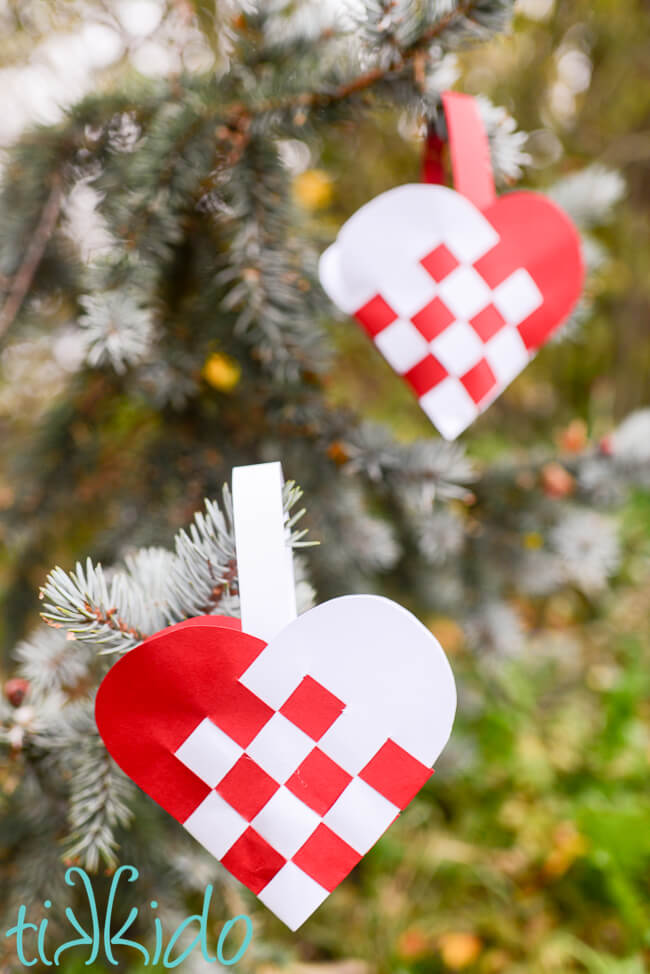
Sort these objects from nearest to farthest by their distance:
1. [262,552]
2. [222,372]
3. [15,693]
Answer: [262,552] → [15,693] → [222,372]

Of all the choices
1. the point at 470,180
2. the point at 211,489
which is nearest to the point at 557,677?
the point at 211,489

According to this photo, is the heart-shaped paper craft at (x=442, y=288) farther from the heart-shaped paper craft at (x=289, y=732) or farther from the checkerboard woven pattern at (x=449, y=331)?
the heart-shaped paper craft at (x=289, y=732)

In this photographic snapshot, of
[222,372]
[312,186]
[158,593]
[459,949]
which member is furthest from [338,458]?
[459,949]

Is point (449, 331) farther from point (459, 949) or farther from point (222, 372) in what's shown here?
point (459, 949)

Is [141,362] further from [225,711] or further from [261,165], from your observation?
[225,711]

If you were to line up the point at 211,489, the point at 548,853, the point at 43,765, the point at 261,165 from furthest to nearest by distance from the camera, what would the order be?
the point at 548,853 → the point at 211,489 → the point at 261,165 → the point at 43,765

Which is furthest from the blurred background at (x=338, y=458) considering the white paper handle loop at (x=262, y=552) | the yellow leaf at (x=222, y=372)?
the white paper handle loop at (x=262, y=552)

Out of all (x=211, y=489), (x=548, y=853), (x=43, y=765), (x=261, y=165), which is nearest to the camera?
(x=43, y=765)
